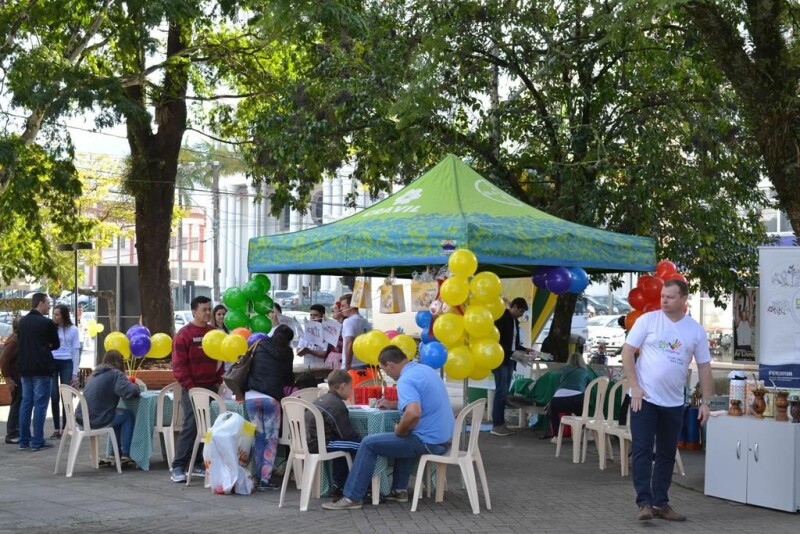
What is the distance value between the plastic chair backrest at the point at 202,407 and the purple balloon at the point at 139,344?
2.22 metres

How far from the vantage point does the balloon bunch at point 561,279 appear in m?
11.7

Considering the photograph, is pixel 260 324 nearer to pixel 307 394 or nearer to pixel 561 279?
pixel 307 394

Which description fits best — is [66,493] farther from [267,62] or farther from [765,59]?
[267,62]

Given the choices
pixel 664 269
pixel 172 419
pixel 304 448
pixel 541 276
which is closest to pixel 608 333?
pixel 664 269

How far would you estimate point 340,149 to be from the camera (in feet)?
54.0

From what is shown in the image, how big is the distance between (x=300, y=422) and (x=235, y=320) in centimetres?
323

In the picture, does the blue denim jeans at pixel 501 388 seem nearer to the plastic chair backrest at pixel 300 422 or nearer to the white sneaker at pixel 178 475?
the white sneaker at pixel 178 475

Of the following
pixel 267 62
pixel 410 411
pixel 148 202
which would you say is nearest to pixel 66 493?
pixel 410 411

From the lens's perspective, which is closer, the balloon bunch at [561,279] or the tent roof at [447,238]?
the tent roof at [447,238]

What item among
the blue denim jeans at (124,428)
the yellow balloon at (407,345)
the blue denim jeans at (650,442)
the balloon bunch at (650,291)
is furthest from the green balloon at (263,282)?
the blue denim jeans at (650,442)

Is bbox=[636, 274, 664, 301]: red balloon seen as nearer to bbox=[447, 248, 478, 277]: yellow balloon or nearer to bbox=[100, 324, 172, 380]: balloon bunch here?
bbox=[447, 248, 478, 277]: yellow balloon

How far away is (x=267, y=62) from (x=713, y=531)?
55.5 feet

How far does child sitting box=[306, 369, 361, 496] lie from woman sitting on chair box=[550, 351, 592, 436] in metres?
4.19

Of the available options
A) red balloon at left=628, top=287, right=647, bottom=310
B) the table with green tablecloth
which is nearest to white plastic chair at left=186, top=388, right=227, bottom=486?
the table with green tablecloth
